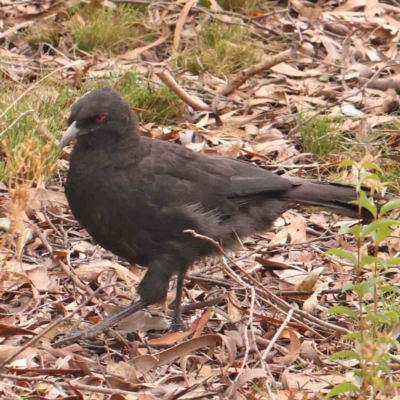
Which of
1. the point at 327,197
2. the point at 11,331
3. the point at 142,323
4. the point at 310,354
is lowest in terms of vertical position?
the point at 142,323

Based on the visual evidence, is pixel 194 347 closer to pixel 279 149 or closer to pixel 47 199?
pixel 47 199

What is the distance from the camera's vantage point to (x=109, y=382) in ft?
14.3

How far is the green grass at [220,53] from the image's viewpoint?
27.8ft

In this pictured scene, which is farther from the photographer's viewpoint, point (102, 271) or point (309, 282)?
point (309, 282)

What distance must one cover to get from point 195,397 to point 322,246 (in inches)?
95.6

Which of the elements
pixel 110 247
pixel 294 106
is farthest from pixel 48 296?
pixel 294 106

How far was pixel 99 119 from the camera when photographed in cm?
530

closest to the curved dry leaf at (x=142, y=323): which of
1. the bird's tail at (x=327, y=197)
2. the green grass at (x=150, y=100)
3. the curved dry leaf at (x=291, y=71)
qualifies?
the bird's tail at (x=327, y=197)

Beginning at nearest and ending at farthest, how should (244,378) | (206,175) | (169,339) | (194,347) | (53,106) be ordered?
(244,378)
(194,347)
(169,339)
(206,175)
(53,106)

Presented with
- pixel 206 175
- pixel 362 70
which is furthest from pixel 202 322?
pixel 362 70

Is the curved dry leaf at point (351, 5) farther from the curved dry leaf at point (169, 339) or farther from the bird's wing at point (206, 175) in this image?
the curved dry leaf at point (169, 339)

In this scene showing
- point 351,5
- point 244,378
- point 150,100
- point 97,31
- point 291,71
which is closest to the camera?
point 244,378

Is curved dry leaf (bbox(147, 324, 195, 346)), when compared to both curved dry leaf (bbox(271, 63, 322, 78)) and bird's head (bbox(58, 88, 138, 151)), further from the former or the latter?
curved dry leaf (bbox(271, 63, 322, 78))

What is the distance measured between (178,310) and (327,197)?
1123mm
